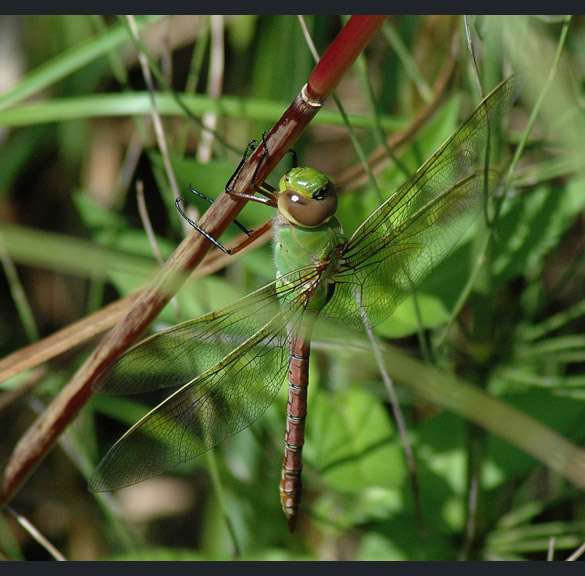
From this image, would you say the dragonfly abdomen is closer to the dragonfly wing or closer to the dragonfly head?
the dragonfly wing

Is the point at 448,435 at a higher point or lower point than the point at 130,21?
lower

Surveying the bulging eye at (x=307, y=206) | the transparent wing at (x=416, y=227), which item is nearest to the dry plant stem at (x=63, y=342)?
the bulging eye at (x=307, y=206)

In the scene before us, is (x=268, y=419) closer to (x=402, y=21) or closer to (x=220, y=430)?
(x=220, y=430)

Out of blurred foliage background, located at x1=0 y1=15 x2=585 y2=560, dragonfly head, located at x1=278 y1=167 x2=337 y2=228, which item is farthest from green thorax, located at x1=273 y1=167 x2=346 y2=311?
blurred foliage background, located at x1=0 y1=15 x2=585 y2=560

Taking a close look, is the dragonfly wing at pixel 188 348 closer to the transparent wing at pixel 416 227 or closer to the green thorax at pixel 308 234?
the green thorax at pixel 308 234

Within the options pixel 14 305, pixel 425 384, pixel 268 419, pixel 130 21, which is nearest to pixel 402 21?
pixel 130 21

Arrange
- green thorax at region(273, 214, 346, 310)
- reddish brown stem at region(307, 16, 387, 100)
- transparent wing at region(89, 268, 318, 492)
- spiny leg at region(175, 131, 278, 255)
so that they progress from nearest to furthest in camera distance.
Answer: reddish brown stem at region(307, 16, 387, 100), spiny leg at region(175, 131, 278, 255), transparent wing at region(89, 268, 318, 492), green thorax at region(273, 214, 346, 310)

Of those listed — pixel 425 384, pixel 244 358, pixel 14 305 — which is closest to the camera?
pixel 244 358
